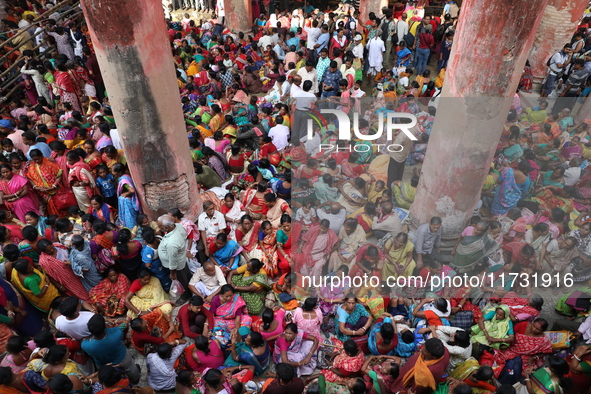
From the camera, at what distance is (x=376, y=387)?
3.90 meters

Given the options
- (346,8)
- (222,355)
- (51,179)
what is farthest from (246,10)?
(222,355)

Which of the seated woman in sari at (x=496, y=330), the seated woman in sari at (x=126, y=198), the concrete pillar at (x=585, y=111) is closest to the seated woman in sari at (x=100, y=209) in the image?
the seated woman in sari at (x=126, y=198)

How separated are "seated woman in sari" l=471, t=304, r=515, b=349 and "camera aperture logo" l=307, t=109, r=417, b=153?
301 centimetres

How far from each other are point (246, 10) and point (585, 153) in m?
10.6

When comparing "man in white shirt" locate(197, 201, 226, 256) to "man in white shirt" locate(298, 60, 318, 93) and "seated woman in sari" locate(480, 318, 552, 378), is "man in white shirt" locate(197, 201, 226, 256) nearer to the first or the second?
"seated woman in sari" locate(480, 318, 552, 378)

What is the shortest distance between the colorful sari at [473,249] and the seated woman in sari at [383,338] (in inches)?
55.4

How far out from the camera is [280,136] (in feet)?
24.1

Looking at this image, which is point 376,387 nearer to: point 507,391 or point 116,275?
point 507,391

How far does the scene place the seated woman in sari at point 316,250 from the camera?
209 inches

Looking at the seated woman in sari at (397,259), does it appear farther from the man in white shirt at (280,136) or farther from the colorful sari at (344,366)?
the man in white shirt at (280,136)

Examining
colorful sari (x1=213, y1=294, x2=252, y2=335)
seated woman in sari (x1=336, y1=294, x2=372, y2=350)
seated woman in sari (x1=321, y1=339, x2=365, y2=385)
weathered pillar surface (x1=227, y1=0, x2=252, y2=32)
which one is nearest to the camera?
seated woman in sari (x1=321, y1=339, x2=365, y2=385)

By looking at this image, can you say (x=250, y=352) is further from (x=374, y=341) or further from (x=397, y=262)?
(x=397, y=262)

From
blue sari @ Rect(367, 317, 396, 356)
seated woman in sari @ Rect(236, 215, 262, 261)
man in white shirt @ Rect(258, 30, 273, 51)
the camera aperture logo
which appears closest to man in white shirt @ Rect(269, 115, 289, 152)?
the camera aperture logo

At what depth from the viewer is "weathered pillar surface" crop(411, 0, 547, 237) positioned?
4.08 meters
